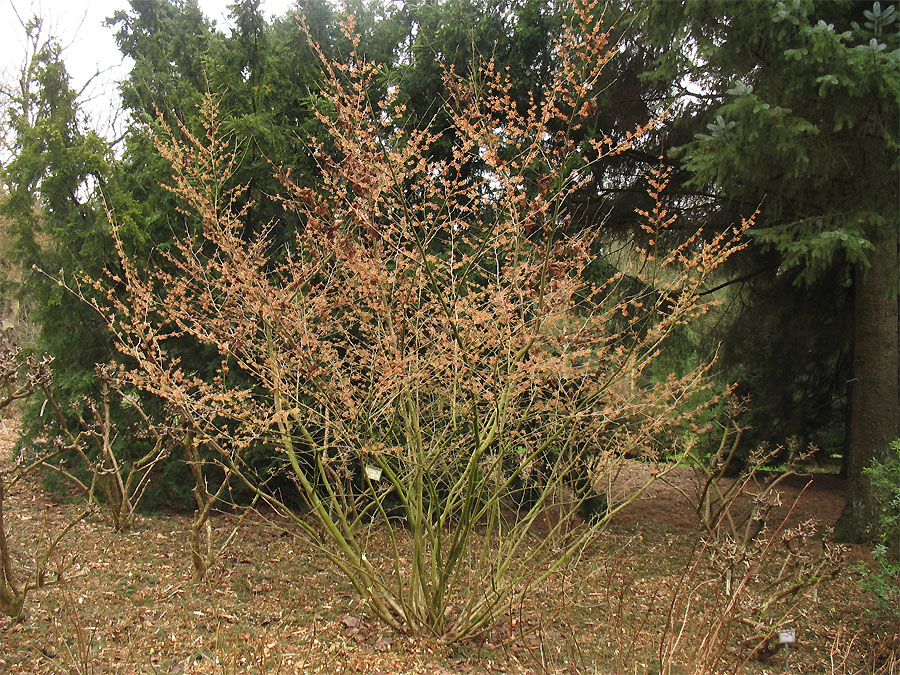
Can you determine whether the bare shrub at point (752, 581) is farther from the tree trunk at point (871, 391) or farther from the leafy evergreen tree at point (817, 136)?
the leafy evergreen tree at point (817, 136)

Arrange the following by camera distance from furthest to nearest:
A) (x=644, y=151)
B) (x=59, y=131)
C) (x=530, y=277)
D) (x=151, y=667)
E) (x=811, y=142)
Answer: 1. (x=644, y=151)
2. (x=59, y=131)
3. (x=811, y=142)
4. (x=530, y=277)
5. (x=151, y=667)

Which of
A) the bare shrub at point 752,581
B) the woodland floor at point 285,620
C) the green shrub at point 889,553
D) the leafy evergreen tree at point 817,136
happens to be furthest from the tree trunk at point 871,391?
the green shrub at point 889,553

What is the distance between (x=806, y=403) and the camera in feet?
25.9

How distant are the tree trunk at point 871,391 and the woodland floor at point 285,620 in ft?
1.13

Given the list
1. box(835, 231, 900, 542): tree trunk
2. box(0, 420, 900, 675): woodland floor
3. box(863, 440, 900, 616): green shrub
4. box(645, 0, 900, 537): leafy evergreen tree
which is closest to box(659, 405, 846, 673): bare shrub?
box(0, 420, 900, 675): woodland floor

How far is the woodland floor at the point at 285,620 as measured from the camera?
295 cm

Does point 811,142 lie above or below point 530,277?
above

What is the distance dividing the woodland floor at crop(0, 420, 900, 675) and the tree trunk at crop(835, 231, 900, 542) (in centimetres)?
35

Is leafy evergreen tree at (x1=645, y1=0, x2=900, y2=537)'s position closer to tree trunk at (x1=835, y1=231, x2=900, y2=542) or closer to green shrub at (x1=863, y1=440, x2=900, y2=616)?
tree trunk at (x1=835, y1=231, x2=900, y2=542)

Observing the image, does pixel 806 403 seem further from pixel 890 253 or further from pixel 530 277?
pixel 530 277

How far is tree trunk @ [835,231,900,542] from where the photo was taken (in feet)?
17.5

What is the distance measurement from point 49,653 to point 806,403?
311 inches

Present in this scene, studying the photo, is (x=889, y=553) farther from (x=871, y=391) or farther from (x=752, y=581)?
(x=871, y=391)

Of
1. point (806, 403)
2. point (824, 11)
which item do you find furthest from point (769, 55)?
point (806, 403)
